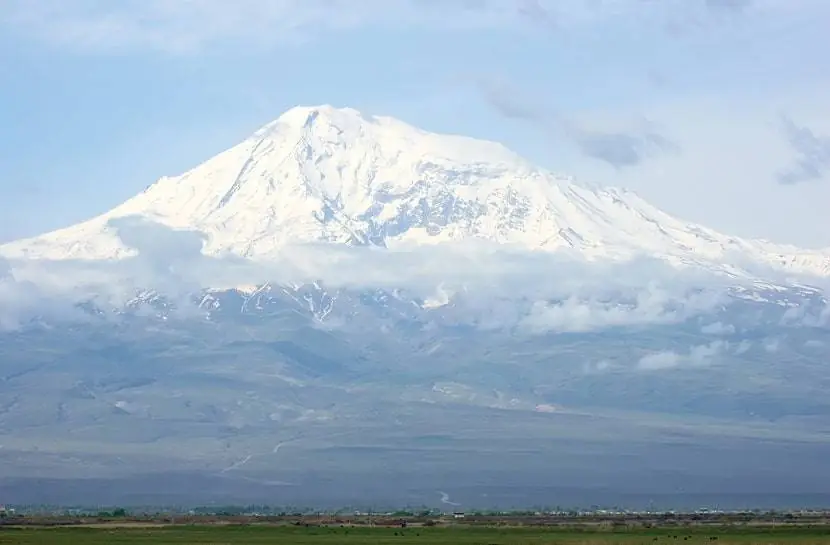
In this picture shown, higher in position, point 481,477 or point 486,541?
point 481,477

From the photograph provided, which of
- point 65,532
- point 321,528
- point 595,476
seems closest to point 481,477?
point 595,476

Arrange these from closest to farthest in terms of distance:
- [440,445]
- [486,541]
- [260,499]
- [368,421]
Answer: [486,541], [260,499], [440,445], [368,421]

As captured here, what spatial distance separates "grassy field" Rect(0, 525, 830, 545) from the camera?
257 feet

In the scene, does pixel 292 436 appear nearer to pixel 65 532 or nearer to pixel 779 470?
pixel 779 470

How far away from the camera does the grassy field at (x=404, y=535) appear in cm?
7825

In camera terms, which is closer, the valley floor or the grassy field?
the grassy field

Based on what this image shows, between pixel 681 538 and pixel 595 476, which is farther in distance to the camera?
pixel 595 476

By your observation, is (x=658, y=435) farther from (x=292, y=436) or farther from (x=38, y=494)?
(x=38, y=494)

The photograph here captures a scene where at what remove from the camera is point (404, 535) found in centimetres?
8631

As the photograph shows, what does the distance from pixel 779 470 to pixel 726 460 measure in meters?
6.53

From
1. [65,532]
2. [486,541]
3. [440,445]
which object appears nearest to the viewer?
[486,541]

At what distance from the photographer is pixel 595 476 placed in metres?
172

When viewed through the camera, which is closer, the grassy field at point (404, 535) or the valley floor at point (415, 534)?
the grassy field at point (404, 535)

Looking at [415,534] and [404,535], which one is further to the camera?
[415,534]
